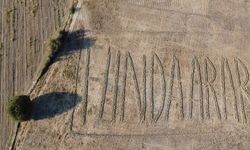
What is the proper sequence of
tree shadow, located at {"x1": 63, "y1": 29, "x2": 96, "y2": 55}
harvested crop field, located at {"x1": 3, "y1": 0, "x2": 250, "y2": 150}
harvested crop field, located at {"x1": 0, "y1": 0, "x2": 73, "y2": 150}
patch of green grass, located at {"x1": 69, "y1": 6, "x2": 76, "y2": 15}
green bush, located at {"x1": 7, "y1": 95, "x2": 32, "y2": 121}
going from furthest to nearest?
patch of green grass, located at {"x1": 69, "y1": 6, "x2": 76, "y2": 15} → tree shadow, located at {"x1": 63, "y1": 29, "x2": 96, "y2": 55} → harvested crop field, located at {"x1": 0, "y1": 0, "x2": 73, "y2": 150} → harvested crop field, located at {"x1": 3, "y1": 0, "x2": 250, "y2": 150} → green bush, located at {"x1": 7, "y1": 95, "x2": 32, "y2": 121}

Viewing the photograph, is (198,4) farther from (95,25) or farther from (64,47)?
(64,47)

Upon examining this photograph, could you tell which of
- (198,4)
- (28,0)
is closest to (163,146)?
(198,4)

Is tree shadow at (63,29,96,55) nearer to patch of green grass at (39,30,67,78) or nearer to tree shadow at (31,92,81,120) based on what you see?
patch of green grass at (39,30,67,78)

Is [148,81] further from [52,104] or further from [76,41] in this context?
[52,104]

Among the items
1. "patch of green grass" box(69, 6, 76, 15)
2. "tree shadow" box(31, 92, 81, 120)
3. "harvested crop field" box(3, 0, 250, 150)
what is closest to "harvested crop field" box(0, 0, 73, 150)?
"patch of green grass" box(69, 6, 76, 15)

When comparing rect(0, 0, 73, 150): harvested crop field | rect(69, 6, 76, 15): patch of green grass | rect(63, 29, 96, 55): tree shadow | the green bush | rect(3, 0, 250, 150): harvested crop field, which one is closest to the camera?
the green bush
